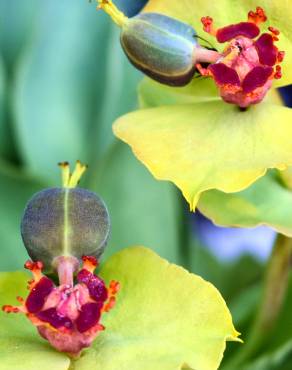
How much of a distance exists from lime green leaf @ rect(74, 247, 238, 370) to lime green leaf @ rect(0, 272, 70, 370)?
0.09 ft

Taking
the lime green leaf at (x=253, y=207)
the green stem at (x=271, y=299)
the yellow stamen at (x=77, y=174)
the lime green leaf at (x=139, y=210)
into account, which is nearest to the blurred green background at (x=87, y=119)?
the lime green leaf at (x=139, y=210)

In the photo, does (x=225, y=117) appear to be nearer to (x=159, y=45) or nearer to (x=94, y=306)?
(x=159, y=45)

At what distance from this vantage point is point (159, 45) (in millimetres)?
797

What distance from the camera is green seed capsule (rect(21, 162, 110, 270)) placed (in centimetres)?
76

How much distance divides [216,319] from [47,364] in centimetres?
14

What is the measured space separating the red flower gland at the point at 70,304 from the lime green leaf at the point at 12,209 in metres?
0.38

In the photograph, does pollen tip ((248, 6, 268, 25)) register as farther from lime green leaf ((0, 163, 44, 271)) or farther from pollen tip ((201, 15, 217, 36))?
lime green leaf ((0, 163, 44, 271))

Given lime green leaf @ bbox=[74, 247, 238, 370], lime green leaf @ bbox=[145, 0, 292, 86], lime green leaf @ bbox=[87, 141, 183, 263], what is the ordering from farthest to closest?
1. lime green leaf @ bbox=[87, 141, 183, 263]
2. lime green leaf @ bbox=[145, 0, 292, 86]
3. lime green leaf @ bbox=[74, 247, 238, 370]

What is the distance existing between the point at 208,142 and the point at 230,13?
5.5 inches

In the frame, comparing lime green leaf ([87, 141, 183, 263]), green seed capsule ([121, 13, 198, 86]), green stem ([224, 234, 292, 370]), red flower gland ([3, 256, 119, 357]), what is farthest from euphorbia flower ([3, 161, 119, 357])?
lime green leaf ([87, 141, 183, 263])

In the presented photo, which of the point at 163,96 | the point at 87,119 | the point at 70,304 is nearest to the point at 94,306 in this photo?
the point at 70,304

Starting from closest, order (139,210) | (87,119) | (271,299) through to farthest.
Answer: (271,299)
(139,210)
(87,119)

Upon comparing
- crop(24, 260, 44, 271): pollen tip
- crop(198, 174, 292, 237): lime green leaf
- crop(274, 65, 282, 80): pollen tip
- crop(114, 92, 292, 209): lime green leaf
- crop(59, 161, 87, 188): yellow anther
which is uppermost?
crop(274, 65, 282, 80): pollen tip

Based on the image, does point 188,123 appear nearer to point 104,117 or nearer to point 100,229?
point 100,229
